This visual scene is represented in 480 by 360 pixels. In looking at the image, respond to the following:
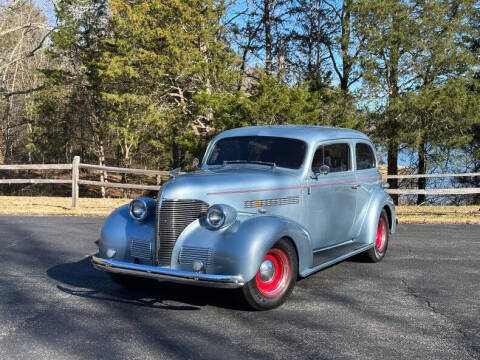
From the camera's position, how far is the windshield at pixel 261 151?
20.6 feet

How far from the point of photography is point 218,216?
5.02 m

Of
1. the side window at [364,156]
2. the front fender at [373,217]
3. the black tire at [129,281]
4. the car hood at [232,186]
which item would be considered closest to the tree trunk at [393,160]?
the side window at [364,156]

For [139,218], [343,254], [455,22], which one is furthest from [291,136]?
[455,22]

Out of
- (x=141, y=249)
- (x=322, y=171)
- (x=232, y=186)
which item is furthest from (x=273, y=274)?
(x=322, y=171)

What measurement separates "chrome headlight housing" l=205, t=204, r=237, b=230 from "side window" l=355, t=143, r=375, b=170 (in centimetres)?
296

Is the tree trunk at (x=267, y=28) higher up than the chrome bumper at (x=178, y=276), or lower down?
higher up

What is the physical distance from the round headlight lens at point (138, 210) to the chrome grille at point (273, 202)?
46.2 inches

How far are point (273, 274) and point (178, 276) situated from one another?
1062 millimetres

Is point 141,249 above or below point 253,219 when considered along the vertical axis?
below

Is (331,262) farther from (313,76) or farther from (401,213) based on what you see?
(313,76)

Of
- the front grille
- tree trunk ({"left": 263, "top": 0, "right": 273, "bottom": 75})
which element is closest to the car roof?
the front grille

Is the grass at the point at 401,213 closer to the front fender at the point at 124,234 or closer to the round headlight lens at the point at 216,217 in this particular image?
the front fender at the point at 124,234

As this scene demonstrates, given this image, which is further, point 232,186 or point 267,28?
point 267,28

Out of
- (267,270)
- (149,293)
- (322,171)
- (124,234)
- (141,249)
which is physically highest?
(322,171)
